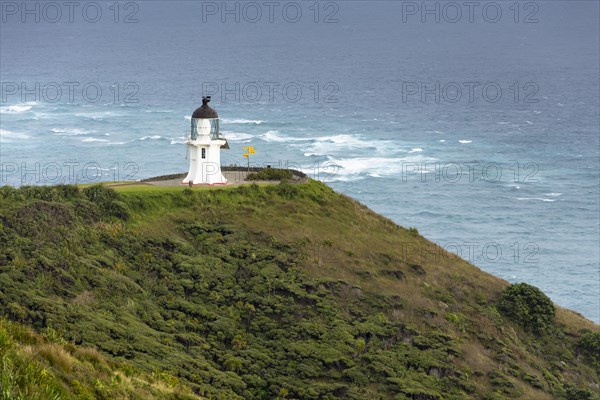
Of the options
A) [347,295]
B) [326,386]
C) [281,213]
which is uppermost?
[281,213]

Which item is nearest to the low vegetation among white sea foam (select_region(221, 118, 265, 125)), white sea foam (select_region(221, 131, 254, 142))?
white sea foam (select_region(221, 131, 254, 142))

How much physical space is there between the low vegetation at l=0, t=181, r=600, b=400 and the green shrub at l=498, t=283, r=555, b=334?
0.07 m

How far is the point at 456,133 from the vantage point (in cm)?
14888

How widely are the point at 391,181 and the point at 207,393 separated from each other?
78.8 meters

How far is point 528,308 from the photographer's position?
2319 inches

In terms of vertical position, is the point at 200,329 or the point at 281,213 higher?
the point at 281,213

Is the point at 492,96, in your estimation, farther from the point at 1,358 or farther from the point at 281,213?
the point at 1,358

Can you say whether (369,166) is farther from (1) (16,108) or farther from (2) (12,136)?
(1) (16,108)

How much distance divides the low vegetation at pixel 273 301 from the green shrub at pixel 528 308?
7 centimetres

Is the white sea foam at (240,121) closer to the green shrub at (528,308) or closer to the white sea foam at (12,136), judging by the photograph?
the white sea foam at (12,136)

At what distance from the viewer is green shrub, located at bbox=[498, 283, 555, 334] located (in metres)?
58.7

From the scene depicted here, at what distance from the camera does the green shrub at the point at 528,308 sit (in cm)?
5866

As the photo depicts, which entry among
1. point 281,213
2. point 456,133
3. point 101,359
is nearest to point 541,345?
point 281,213

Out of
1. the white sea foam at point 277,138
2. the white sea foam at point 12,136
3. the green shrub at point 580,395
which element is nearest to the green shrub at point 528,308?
the green shrub at point 580,395
